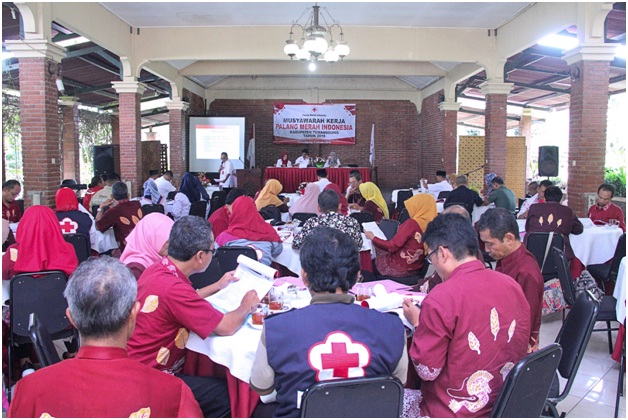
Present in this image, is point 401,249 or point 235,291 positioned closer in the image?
point 235,291

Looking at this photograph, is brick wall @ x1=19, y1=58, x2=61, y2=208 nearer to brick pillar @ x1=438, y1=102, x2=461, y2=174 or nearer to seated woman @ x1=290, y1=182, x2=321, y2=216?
seated woman @ x1=290, y1=182, x2=321, y2=216

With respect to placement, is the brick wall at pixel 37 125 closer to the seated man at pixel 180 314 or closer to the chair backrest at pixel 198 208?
the chair backrest at pixel 198 208

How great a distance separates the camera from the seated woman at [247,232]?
430 cm

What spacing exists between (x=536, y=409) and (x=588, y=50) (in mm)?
6592

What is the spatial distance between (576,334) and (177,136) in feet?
42.9

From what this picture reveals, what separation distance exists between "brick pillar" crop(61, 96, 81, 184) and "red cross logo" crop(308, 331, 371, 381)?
1467 centimetres

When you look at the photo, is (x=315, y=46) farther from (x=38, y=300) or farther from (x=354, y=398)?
(x=354, y=398)

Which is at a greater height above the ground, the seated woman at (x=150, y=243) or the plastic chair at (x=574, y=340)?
the seated woman at (x=150, y=243)

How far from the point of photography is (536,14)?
27.4ft

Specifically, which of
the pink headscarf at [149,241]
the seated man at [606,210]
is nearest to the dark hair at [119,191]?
the pink headscarf at [149,241]

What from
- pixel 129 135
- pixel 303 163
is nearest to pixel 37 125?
pixel 129 135

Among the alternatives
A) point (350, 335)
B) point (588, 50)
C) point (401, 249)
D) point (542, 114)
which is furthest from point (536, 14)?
point (542, 114)

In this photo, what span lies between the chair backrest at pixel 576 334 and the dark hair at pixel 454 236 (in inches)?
27.0

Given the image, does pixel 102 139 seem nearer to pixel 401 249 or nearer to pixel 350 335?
pixel 401 249
